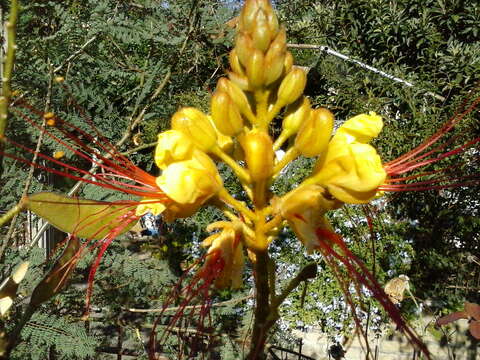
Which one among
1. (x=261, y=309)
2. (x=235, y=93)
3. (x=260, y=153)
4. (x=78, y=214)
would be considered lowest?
(x=261, y=309)

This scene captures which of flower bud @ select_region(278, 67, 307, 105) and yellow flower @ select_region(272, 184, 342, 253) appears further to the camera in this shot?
flower bud @ select_region(278, 67, 307, 105)

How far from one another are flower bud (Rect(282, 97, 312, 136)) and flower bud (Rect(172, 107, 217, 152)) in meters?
0.14

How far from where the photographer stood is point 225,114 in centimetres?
80

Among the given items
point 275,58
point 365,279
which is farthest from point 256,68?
point 365,279

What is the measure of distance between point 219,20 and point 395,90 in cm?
145

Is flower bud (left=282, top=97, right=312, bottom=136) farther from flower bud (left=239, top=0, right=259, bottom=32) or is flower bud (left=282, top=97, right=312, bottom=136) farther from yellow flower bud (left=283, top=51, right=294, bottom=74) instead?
flower bud (left=239, top=0, right=259, bottom=32)

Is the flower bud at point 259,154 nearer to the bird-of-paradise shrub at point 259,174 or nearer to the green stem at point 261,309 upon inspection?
the bird-of-paradise shrub at point 259,174

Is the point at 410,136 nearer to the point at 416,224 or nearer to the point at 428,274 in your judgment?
the point at 416,224

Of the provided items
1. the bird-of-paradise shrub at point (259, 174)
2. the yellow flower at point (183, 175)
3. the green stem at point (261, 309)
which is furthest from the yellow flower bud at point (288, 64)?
the green stem at point (261, 309)

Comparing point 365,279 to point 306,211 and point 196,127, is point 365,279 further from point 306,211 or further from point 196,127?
point 196,127

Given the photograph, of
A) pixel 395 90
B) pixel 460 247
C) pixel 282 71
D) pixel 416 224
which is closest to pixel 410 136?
pixel 395 90

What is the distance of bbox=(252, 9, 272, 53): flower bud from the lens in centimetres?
82

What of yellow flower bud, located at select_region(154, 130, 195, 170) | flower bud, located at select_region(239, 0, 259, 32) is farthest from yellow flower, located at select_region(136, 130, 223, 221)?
flower bud, located at select_region(239, 0, 259, 32)

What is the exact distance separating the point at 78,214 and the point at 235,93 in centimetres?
34
